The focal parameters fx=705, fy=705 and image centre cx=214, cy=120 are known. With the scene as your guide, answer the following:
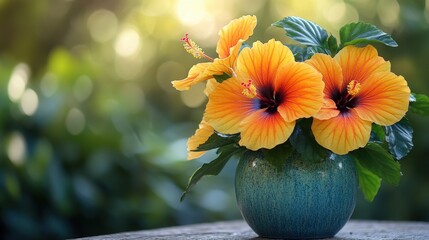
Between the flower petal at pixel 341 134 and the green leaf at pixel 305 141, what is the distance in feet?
0.09

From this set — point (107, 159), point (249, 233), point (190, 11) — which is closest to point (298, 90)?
point (249, 233)

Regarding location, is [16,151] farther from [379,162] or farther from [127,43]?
[127,43]

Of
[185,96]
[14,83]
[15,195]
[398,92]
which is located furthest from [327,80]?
[185,96]

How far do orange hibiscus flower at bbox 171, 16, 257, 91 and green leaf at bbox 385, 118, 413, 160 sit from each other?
10.0 inches

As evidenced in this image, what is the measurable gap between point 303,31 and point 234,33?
0.35ft

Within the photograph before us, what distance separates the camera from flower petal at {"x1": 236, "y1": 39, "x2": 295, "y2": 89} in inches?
40.6

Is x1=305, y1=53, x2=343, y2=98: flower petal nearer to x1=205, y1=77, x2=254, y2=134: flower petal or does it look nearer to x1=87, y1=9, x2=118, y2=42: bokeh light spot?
x1=205, y1=77, x2=254, y2=134: flower petal

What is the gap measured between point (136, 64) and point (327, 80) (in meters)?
3.78

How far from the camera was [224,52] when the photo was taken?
3.66ft

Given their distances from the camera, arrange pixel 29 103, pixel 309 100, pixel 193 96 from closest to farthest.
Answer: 1. pixel 309 100
2. pixel 29 103
3. pixel 193 96

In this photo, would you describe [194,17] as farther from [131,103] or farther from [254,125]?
[254,125]

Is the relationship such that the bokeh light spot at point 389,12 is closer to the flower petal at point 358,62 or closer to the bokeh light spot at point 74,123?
the bokeh light spot at point 74,123

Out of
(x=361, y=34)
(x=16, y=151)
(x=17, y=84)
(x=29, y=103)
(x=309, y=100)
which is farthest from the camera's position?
(x=17, y=84)

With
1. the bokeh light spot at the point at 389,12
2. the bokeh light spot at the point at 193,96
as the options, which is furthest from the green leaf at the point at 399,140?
the bokeh light spot at the point at 193,96
